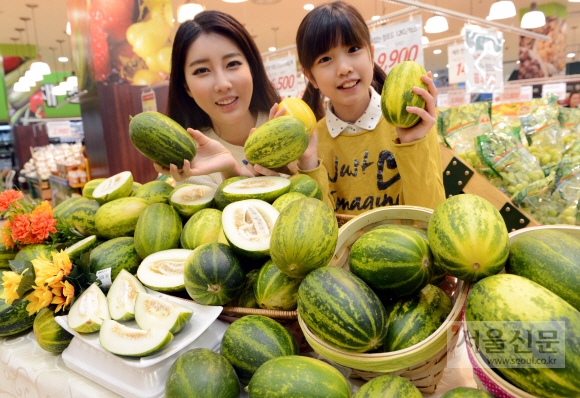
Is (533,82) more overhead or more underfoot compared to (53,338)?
more overhead

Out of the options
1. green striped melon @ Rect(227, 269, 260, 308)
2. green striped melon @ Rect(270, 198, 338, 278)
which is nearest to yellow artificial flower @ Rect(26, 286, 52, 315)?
green striped melon @ Rect(227, 269, 260, 308)

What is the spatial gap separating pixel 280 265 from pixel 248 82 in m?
1.26

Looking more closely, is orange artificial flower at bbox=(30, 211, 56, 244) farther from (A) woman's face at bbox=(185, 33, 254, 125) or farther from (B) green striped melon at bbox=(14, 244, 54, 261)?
(A) woman's face at bbox=(185, 33, 254, 125)

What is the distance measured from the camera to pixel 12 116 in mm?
11438

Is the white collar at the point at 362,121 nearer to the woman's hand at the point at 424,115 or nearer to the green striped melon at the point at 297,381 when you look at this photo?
the woman's hand at the point at 424,115

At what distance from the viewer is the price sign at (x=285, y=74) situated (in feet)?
16.6

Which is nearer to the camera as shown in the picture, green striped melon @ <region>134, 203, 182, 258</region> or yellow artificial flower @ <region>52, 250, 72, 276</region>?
yellow artificial flower @ <region>52, 250, 72, 276</region>

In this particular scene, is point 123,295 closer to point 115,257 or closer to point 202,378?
point 115,257

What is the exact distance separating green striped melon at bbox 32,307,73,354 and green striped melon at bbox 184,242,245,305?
0.40 m

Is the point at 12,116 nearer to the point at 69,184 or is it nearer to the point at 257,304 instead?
the point at 69,184

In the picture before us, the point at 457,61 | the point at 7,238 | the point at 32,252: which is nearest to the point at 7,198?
the point at 7,238

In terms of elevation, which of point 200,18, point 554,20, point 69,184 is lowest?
point 69,184

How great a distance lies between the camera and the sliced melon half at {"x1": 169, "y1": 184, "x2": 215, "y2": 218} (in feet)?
4.48

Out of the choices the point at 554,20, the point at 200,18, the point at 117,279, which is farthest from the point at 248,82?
the point at 554,20
